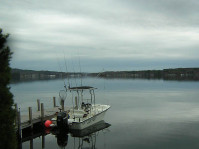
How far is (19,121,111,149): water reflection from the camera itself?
15.4m

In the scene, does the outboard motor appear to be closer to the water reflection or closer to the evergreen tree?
the water reflection

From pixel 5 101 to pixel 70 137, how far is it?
34.1 feet

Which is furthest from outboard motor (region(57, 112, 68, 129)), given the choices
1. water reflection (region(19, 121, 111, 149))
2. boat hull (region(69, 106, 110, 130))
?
boat hull (region(69, 106, 110, 130))

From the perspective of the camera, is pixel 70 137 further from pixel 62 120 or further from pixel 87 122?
pixel 87 122

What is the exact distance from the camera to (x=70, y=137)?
16969 millimetres

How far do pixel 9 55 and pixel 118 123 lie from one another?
1586cm

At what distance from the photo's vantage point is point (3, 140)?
731 cm

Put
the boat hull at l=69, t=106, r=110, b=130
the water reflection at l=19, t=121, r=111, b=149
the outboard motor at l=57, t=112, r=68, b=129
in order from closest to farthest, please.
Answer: the water reflection at l=19, t=121, r=111, b=149, the outboard motor at l=57, t=112, r=68, b=129, the boat hull at l=69, t=106, r=110, b=130

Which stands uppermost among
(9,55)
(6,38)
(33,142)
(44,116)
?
(6,38)

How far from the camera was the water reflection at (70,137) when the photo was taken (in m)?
15.4

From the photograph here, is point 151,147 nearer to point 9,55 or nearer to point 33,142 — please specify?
point 33,142

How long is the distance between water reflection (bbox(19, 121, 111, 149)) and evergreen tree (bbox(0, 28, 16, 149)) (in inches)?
315

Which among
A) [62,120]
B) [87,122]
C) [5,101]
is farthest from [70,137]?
[5,101]

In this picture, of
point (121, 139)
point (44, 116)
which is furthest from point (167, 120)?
point (44, 116)
